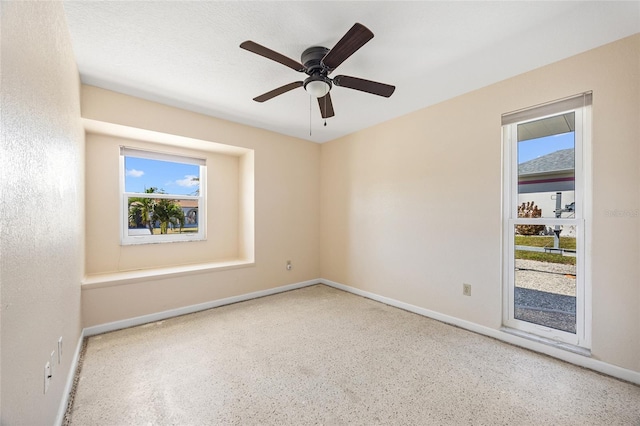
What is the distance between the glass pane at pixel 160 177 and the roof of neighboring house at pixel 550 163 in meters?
4.03

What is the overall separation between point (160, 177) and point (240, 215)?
1.21m

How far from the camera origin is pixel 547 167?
2396 mm

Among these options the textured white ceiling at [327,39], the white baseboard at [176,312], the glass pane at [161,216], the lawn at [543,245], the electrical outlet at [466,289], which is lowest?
the white baseboard at [176,312]

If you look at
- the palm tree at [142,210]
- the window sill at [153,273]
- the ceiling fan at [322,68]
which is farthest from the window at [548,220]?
the palm tree at [142,210]

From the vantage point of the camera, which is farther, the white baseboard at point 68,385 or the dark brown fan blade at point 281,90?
the dark brown fan blade at point 281,90

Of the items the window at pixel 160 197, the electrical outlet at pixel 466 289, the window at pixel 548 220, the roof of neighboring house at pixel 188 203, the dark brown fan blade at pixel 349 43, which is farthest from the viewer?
the roof of neighboring house at pixel 188 203

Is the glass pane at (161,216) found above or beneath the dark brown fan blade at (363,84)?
beneath

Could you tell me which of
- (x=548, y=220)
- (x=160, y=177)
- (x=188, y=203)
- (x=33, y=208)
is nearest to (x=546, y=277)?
(x=548, y=220)

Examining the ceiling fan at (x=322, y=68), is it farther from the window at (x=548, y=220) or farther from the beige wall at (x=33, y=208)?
the window at (x=548, y=220)

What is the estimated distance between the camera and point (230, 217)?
13.6ft

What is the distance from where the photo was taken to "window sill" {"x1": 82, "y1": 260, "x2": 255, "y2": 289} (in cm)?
269

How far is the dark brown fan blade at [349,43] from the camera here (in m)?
1.47

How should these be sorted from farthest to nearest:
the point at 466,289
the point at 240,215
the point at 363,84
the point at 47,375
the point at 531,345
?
the point at 240,215 → the point at 466,289 → the point at 531,345 → the point at 363,84 → the point at 47,375

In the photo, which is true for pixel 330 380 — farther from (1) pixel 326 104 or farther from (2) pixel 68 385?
(1) pixel 326 104
